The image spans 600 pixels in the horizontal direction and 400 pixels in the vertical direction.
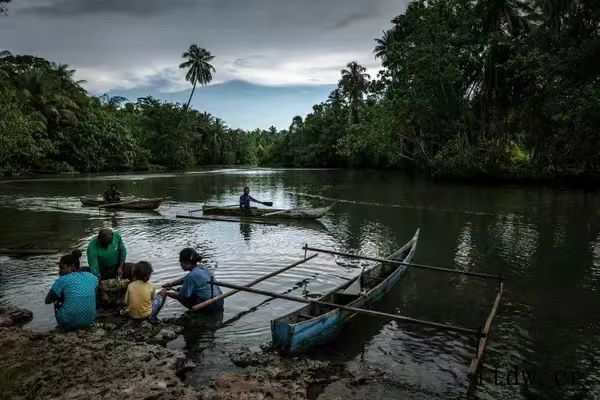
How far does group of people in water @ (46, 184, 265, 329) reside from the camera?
7559mm

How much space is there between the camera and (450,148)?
4325 cm

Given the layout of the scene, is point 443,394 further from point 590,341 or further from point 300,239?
point 300,239

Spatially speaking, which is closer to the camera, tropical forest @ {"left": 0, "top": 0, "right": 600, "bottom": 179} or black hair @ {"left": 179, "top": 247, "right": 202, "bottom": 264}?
black hair @ {"left": 179, "top": 247, "right": 202, "bottom": 264}

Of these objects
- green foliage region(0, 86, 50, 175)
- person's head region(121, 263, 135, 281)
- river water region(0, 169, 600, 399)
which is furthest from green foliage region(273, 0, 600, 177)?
green foliage region(0, 86, 50, 175)

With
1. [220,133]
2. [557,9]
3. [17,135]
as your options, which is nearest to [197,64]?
[220,133]

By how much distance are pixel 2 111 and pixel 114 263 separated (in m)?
27.6

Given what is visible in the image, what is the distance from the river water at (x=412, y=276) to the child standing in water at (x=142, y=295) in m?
0.90

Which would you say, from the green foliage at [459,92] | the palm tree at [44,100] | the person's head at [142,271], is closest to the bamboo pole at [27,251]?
the person's head at [142,271]

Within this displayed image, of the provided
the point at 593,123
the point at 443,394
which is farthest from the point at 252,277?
the point at 593,123

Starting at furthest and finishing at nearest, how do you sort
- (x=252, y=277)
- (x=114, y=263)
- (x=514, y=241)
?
(x=514, y=241)
(x=252, y=277)
(x=114, y=263)

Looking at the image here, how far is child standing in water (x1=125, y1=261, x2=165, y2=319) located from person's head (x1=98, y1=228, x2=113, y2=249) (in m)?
1.23

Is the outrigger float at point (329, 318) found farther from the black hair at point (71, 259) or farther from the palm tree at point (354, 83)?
the palm tree at point (354, 83)

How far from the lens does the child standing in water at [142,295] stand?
313 inches

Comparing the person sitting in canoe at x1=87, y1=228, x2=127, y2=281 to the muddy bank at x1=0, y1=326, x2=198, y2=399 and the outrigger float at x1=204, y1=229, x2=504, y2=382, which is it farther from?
the outrigger float at x1=204, y1=229, x2=504, y2=382
